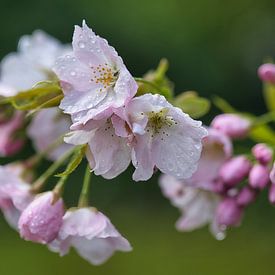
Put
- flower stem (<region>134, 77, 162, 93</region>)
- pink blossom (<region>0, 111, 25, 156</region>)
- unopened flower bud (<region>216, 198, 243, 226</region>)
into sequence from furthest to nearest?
pink blossom (<region>0, 111, 25, 156</region>) → unopened flower bud (<region>216, 198, 243, 226</region>) → flower stem (<region>134, 77, 162, 93</region>)

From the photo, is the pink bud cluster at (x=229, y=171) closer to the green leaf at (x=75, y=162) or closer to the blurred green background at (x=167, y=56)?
the green leaf at (x=75, y=162)

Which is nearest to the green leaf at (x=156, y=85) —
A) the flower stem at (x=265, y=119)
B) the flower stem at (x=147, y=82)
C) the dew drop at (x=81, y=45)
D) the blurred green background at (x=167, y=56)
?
the flower stem at (x=147, y=82)

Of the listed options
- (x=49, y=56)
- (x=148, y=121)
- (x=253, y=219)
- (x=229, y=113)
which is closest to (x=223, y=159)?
(x=229, y=113)

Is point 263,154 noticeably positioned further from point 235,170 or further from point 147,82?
point 147,82

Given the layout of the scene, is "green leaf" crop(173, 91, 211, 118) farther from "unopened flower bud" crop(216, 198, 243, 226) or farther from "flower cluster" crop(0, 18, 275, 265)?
"unopened flower bud" crop(216, 198, 243, 226)

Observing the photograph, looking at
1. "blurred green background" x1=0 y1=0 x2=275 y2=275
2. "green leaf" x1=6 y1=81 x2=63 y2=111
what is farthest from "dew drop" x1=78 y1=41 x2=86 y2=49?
"blurred green background" x1=0 y1=0 x2=275 y2=275
